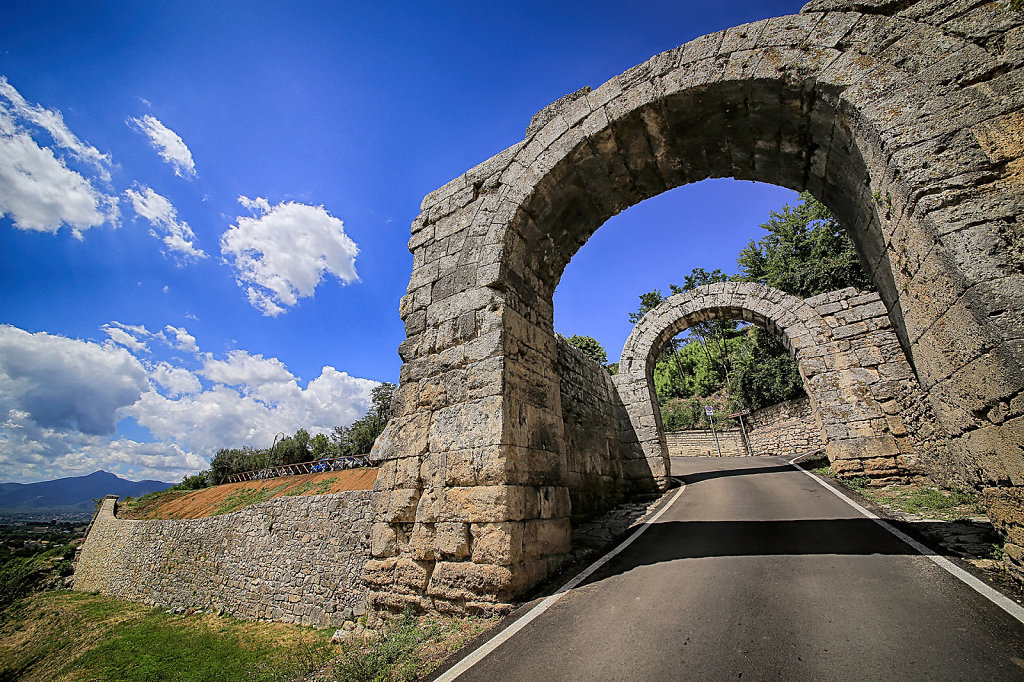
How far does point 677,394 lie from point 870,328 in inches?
869

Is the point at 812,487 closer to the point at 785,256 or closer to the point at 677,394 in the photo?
the point at 785,256

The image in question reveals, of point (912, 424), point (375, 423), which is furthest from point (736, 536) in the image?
point (375, 423)

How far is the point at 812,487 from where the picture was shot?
750cm

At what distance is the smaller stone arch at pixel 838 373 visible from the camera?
7742 mm

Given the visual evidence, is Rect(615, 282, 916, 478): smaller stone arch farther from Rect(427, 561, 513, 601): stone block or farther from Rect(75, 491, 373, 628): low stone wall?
Rect(427, 561, 513, 601): stone block

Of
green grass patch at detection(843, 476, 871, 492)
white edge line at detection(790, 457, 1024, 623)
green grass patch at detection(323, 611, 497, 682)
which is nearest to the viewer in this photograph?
white edge line at detection(790, 457, 1024, 623)

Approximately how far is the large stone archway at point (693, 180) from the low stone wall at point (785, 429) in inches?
Answer: 596

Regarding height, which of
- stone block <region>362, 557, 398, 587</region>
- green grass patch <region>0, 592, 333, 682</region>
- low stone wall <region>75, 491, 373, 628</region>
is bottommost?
green grass patch <region>0, 592, 333, 682</region>

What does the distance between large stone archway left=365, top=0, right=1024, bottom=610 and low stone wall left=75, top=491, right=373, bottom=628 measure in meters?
2.50

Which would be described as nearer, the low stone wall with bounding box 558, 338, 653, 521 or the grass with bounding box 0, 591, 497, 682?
the grass with bounding box 0, 591, 497, 682

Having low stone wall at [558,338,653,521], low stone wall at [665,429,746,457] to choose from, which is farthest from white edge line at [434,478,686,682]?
low stone wall at [665,429,746,457]

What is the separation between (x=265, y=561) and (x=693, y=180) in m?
12.6

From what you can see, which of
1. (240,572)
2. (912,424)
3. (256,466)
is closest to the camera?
(912,424)

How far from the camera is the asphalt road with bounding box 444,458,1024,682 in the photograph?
6.62ft
